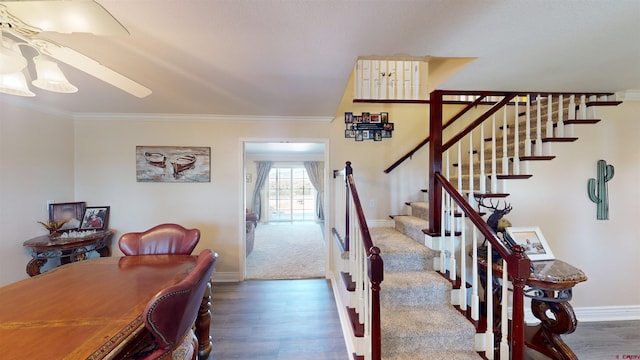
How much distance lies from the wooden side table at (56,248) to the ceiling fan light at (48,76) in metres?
2.05

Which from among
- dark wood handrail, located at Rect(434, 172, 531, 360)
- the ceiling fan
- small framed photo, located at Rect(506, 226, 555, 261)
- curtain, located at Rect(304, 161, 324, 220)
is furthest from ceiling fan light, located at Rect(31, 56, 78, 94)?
curtain, located at Rect(304, 161, 324, 220)

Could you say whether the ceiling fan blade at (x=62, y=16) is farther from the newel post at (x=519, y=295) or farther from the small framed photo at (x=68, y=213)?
the small framed photo at (x=68, y=213)

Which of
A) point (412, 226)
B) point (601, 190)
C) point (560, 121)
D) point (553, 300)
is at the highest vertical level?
point (560, 121)

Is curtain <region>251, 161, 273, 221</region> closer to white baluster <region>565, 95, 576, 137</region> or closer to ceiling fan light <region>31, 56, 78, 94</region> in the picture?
ceiling fan light <region>31, 56, 78, 94</region>

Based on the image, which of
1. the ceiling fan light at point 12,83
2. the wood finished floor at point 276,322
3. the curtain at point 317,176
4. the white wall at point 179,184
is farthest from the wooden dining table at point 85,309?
the curtain at point 317,176

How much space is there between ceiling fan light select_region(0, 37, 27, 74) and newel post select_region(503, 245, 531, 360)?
2707 mm

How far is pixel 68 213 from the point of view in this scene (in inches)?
114

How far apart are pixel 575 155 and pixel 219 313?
4.19 metres

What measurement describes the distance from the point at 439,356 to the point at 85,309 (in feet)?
7.13

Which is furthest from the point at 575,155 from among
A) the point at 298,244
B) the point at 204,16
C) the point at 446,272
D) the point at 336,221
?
the point at 298,244

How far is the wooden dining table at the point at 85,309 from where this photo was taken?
37.4 inches

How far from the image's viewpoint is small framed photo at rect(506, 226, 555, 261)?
2104 millimetres

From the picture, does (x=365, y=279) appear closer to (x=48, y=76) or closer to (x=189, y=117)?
(x=48, y=76)

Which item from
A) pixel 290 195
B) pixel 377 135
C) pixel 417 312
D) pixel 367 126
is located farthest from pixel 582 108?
pixel 290 195
